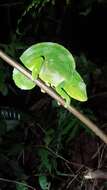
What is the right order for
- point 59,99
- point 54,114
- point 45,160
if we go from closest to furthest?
point 59,99
point 45,160
point 54,114

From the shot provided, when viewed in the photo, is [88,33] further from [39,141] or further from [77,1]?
[39,141]

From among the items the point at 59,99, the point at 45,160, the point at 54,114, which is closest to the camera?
the point at 59,99

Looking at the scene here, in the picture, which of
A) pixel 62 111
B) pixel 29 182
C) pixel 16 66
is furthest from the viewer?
pixel 29 182

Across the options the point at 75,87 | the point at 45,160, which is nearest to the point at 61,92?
the point at 75,87

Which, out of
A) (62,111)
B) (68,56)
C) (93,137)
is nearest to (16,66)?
(68,56)

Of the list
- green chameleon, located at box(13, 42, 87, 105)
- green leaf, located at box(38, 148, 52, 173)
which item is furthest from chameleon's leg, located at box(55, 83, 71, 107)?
green leaf, located at box(38, 148, 52, 173)

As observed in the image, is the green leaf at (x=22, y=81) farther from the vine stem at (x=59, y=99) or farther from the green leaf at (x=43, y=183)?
the green leaf at (x=43, y=183)

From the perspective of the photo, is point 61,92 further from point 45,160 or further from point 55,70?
point 45,160
